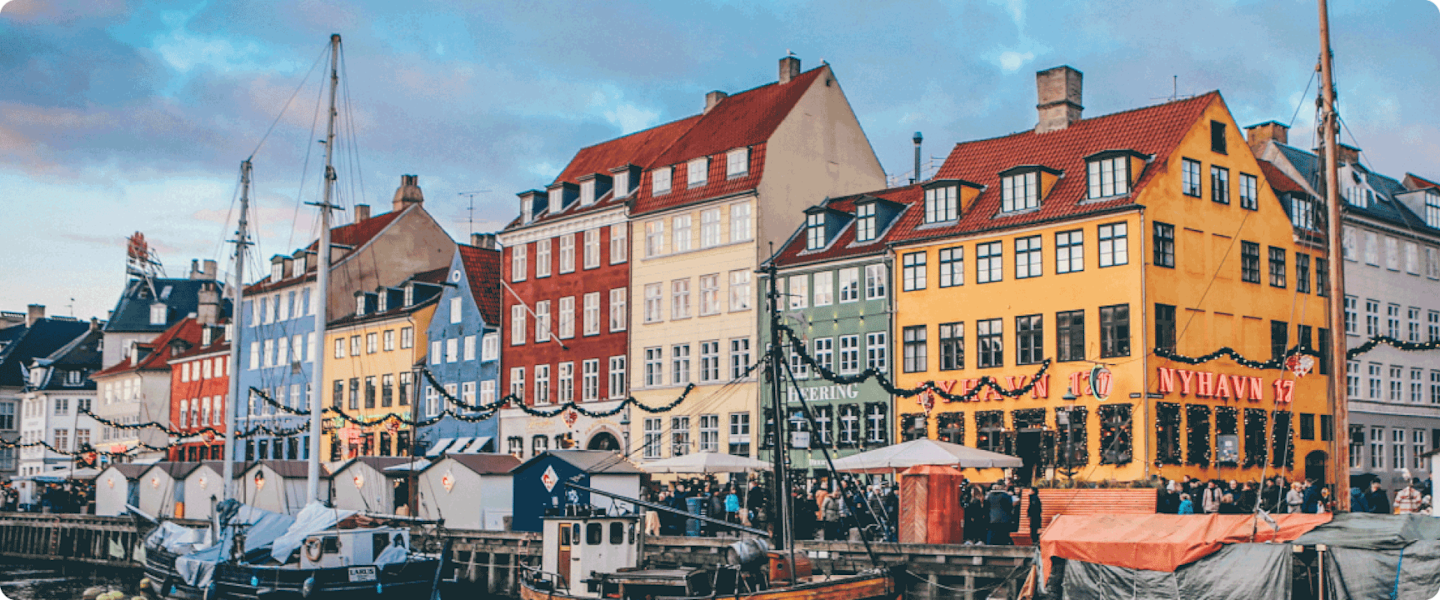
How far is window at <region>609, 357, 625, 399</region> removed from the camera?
57344 mm

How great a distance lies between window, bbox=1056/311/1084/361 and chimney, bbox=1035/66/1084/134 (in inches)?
292

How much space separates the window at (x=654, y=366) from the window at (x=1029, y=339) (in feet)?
Answer: 48.8

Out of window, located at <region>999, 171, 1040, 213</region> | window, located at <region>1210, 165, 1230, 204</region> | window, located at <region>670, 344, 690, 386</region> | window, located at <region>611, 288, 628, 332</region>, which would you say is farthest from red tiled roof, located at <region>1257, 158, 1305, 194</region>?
window, located at <region>611, 288, 628, 332</region>

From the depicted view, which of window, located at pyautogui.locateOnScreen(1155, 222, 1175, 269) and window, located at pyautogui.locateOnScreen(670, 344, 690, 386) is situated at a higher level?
window, located at pyautogui.locateOnScreen(1155, 222, 1175, 269)

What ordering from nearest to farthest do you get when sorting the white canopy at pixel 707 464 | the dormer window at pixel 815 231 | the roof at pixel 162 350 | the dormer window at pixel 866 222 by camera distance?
the white canopy at pixel 707 464 → the dormer window at pixel 866 222 → the dormer window at pixel 815 231 → the roof at pixel 162 350

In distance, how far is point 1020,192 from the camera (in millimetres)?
46000

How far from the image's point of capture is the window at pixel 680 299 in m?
55.4

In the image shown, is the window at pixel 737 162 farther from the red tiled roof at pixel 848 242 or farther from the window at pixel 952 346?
the window at pixel 952 346

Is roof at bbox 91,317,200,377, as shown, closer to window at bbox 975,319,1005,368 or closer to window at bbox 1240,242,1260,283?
window at bbox 975,319,1005,368

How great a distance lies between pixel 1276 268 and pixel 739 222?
17.3 m

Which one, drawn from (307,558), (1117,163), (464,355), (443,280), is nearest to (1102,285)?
(1117,163)

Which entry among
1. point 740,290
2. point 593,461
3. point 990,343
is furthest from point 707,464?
point 740,290

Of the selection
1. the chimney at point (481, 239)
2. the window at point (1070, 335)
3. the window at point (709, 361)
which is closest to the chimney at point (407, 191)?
the chimney at point (481, 239)

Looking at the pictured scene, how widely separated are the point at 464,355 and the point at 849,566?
114ft
